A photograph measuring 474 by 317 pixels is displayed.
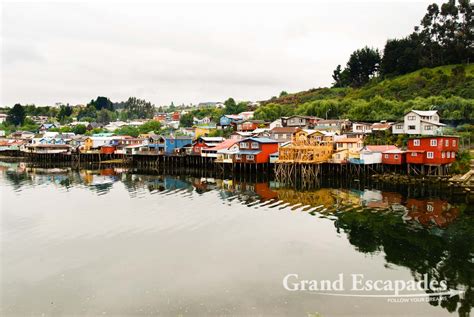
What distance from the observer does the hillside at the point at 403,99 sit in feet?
188

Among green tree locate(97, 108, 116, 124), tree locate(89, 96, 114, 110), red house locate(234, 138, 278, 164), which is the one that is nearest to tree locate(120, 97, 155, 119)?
green tree locate(97, 108, 116, 124)

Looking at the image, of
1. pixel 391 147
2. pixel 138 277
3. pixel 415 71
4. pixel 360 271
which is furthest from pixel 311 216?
pixel 415 71

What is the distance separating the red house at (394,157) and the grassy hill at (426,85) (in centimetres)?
2824

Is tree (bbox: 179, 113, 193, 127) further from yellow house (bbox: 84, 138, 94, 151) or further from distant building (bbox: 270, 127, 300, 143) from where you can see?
distant building (bbox: 270, 127, 300, 143)

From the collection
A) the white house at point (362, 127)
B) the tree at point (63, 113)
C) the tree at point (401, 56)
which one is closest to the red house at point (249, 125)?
the white house at point (362, 127)

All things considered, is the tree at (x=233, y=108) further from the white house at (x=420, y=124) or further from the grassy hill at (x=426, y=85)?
the white house at (x=420, y=124)

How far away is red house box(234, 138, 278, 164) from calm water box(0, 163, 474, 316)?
14482 millimetres

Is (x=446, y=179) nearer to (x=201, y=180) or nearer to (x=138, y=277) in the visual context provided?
(x=201, y=180)

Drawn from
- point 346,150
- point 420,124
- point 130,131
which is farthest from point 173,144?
point 420,124

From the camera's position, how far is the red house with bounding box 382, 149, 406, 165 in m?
42.1

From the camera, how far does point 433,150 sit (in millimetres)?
39031

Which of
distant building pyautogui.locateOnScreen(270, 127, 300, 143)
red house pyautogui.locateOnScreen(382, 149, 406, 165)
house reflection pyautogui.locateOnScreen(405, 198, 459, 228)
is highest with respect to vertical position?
distant building pyautogui.locateOnScreen(270, 127, 300, 143)

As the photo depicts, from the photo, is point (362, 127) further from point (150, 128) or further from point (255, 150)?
point (150, 128)

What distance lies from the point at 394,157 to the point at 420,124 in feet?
30.2
